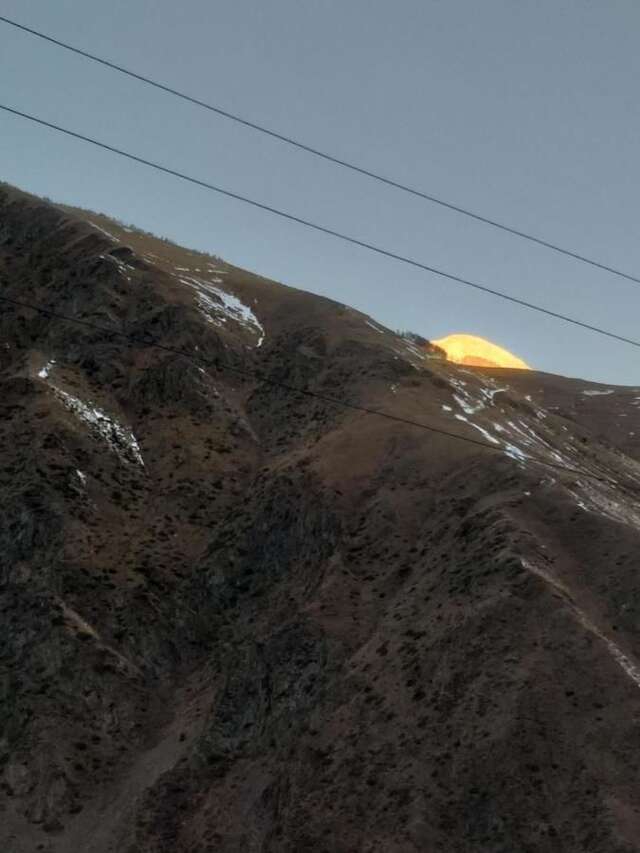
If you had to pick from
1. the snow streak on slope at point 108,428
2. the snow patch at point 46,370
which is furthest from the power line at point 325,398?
the snow streak on slope at point 108,428

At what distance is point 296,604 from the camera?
51.6 metres

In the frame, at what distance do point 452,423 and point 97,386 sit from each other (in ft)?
115

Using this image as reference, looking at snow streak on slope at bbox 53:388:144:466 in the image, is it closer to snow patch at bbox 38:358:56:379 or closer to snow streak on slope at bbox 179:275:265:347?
snow patch at bbox 38:358:56:379

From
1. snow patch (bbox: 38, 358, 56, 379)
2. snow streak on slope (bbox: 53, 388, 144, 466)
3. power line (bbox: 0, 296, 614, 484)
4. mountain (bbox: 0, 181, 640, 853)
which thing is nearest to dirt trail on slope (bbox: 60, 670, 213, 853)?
mountain (bbox: 0, 181, 640, 853)

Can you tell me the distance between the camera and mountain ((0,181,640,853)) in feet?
114

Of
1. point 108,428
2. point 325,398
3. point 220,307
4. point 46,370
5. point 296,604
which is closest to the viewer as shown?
point 296,604

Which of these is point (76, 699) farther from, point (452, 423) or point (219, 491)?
point (452, 423)

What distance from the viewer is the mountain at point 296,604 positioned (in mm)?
34719

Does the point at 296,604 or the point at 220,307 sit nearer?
the point at 296,604

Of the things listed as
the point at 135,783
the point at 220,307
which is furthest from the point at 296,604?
the point at 220,307

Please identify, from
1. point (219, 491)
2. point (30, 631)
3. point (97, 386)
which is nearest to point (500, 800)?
point (30, 631)

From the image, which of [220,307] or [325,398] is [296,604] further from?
[220,307]

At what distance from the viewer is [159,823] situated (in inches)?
1585

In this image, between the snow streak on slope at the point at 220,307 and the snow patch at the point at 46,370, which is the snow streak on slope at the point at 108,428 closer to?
the snow patch at the point at 46,370
